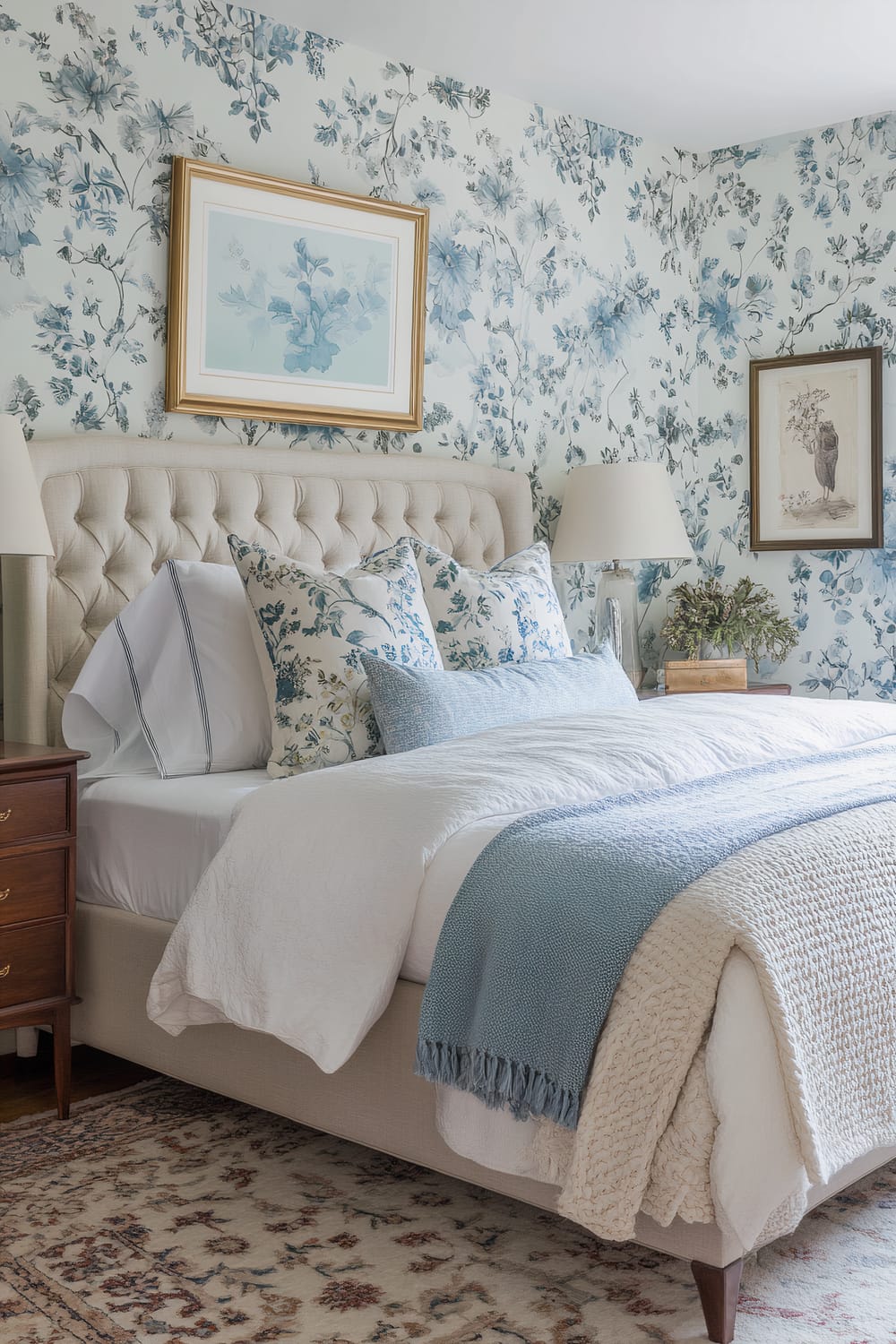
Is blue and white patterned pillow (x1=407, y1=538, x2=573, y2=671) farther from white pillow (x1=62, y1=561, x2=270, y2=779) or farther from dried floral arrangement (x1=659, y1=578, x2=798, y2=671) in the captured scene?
dried floral arrangement (x1=659, y1=578, x2=798, y2=671)

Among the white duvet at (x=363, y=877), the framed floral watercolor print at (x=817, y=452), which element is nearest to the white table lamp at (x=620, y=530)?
the framed floral watercolor print at (x=817, y=452)

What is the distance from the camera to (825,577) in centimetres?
467

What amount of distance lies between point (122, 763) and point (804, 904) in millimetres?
1645

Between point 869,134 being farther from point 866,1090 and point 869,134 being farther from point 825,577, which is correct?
point 866,1090

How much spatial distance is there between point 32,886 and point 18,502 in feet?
2.48

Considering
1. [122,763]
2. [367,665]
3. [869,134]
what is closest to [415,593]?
[367,665]

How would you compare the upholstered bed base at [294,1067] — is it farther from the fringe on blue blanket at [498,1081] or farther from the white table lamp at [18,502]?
the white table lamp at [18,502]

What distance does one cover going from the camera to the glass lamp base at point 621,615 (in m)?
4.29

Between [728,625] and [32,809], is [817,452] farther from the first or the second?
[32,809]

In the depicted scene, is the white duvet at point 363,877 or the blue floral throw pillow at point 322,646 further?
the blue floral throw pillow at point 322,646

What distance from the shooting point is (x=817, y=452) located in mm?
4648

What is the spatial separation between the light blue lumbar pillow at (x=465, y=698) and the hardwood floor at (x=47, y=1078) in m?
0.95

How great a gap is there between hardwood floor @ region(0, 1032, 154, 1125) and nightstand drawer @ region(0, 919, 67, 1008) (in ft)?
0.88

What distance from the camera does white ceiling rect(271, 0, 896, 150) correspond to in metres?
3.56
